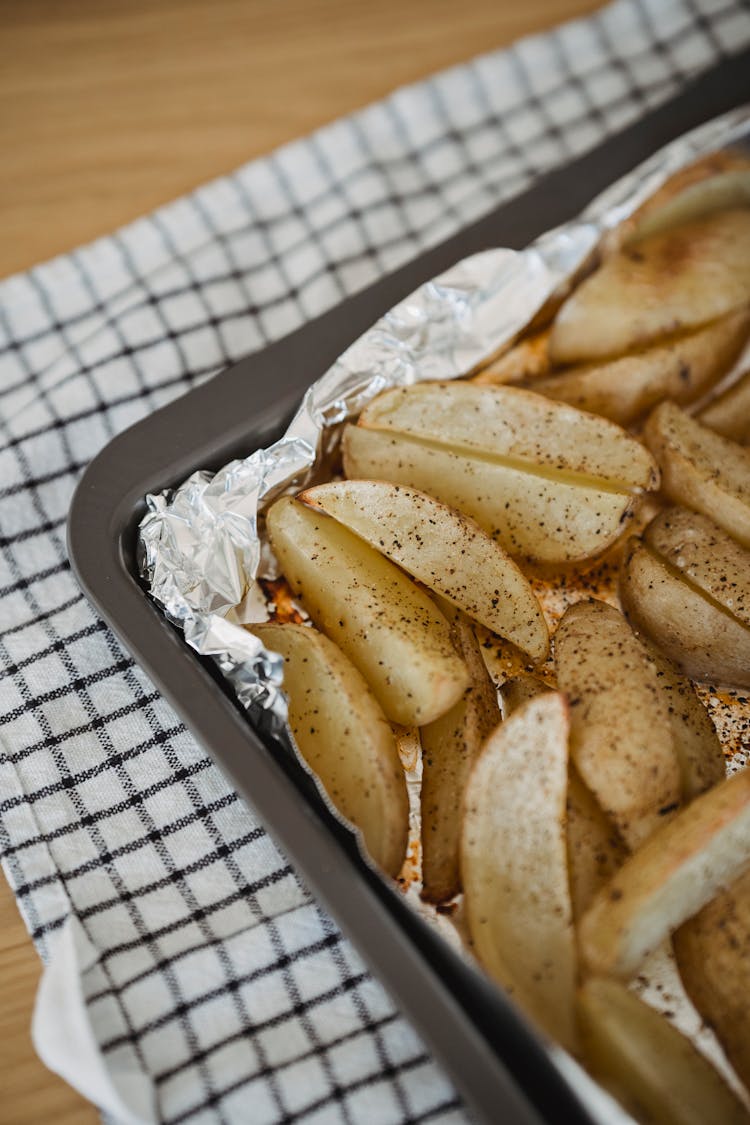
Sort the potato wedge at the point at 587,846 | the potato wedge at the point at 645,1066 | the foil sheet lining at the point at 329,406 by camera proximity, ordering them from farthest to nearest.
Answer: the foil sheet lining at the point at 329,406
the potato wedge at the point at 587,846
the potato wedge at the point at 645,1066

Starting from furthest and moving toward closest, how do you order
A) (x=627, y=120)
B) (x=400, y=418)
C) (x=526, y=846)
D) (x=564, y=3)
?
1. (x=564, y=3)
2. (x=627, y=120)
3. (x=400, y=418)
4. (x=526, y=846)

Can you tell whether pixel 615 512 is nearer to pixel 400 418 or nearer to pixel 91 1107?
pixel 400 418

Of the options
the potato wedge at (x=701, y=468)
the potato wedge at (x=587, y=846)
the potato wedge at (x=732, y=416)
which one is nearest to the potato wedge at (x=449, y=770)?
the potato wedge at (x=587, y=846)

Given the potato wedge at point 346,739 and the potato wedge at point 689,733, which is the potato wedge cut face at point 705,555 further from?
the potato wedge at point 346,739

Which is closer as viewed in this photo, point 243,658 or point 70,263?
point 243,658

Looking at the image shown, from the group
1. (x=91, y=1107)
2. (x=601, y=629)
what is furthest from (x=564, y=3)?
(x=91, y=1107)

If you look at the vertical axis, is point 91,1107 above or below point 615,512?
below
